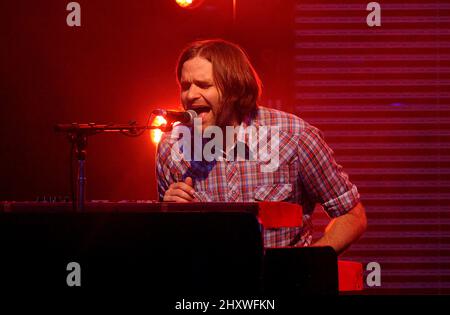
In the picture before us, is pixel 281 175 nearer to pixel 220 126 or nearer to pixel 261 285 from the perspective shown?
pixel 220 126

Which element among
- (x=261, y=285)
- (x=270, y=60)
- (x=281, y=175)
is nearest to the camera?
(x=261, y=285)

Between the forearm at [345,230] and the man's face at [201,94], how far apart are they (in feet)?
2.84

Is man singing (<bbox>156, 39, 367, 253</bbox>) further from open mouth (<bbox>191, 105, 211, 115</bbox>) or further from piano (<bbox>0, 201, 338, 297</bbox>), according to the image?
piano (<bbox>0, 201, 338, 297</bbox>)

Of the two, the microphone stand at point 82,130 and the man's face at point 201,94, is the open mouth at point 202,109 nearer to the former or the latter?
the man's face at point 201,94

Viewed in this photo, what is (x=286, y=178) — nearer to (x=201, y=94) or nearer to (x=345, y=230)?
(x=345, y=230)

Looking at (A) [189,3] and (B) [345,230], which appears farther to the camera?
(A) [189,3]

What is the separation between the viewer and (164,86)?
507 cm

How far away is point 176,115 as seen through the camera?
8.45 feet

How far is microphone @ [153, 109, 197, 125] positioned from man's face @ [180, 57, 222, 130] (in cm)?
84

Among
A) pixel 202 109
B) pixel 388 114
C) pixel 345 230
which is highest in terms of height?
pixel 388 114

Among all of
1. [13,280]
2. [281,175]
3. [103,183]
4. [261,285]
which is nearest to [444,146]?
[281,175]

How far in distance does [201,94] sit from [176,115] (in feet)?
3.12

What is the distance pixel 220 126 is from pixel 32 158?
2.12 metres

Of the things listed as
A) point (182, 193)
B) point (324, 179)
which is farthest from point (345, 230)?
point (182, 193)
